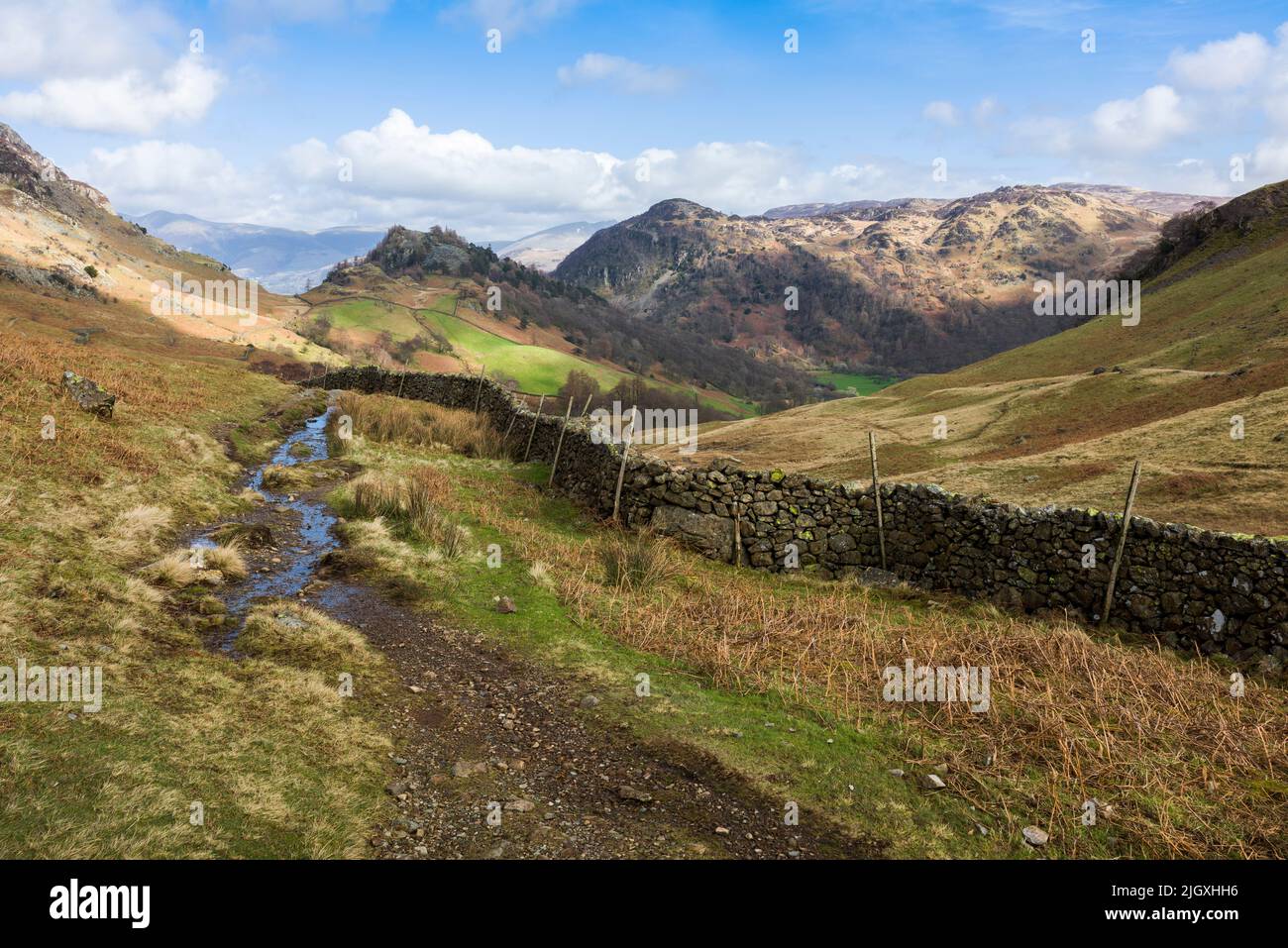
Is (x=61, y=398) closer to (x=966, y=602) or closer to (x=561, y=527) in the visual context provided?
(x=561, y=527)

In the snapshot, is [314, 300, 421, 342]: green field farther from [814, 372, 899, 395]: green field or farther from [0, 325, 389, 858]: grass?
[814, 372, 899, 395]: green field

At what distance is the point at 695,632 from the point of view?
34.8 feet

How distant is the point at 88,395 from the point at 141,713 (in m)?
13.7

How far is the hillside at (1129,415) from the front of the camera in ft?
65.3

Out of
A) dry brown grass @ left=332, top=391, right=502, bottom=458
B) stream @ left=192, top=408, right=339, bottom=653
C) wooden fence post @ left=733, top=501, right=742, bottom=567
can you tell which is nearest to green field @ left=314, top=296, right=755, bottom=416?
dry brown grass @ left=332, top=391, right=502, bottom=458

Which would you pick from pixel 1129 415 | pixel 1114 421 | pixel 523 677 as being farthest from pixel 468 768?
pixel 1129 415

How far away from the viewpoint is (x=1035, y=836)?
6062 mm

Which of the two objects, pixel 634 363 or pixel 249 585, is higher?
pixel 634 363

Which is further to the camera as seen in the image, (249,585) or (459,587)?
(459,587)

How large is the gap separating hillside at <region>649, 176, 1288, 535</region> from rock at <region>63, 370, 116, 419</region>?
2527cm

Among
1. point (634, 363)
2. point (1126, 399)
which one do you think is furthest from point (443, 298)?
point (1126, 399)

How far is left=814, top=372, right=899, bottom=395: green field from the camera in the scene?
562 feet

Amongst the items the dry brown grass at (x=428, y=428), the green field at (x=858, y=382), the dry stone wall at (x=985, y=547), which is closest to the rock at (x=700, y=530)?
the dry stone wall at (x=985, y=547)
